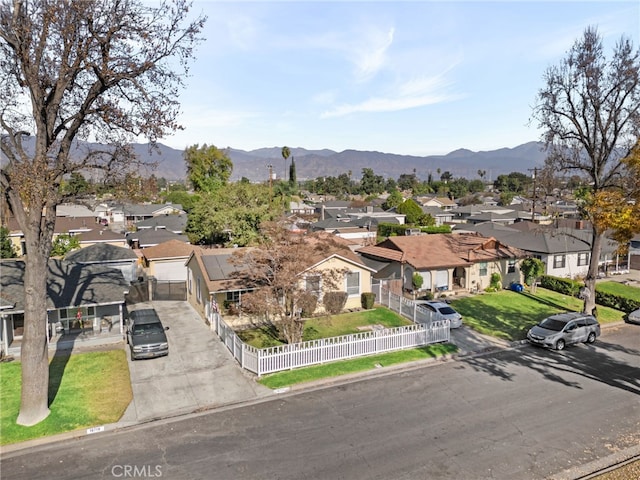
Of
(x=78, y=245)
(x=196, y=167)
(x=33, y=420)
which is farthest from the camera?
(x=196, y=167)

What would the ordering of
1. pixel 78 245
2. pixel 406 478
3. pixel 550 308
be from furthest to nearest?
pixel 78 245 < pixel 550 308 < pixel 406 478

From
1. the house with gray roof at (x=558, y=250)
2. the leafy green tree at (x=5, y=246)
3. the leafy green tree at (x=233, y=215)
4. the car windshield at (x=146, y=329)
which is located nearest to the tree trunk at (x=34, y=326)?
the car windshield at (x=146, y=329)

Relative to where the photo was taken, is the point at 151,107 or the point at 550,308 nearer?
the point at 151,107

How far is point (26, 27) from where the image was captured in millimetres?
13281

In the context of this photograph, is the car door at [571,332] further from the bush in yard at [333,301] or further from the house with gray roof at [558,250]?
the house with gray roof at [558,250]

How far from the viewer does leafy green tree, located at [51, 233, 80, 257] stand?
137ft

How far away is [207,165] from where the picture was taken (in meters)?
85.2

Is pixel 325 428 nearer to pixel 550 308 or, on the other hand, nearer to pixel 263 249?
pixel 263 249

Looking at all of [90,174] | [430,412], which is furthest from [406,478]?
[90,174]

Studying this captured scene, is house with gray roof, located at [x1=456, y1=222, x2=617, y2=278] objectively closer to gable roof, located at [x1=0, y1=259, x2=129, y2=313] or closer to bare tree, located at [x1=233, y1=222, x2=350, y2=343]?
bare tree, located at [x1=233, y1=222, x2=350, y2=343]

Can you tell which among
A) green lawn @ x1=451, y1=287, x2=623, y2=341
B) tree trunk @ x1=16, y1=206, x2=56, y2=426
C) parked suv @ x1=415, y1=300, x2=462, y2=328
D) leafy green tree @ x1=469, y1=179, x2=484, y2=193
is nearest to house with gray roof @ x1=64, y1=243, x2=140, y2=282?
tree trunk @ x1=16, y1=206, x2=56, y2=426

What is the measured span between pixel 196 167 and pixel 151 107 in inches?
2860

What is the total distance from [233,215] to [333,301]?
19731 mm

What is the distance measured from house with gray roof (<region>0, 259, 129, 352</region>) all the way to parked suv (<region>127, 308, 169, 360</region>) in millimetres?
1933
